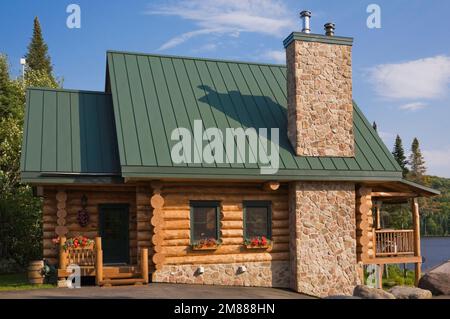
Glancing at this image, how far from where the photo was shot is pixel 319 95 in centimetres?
1697

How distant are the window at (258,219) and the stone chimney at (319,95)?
201cm

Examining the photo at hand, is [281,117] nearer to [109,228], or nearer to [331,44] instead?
[331,44]

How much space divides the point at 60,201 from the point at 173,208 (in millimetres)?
3222

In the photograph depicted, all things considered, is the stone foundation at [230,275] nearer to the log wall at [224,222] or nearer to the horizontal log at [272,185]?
the log wall at [224,222]

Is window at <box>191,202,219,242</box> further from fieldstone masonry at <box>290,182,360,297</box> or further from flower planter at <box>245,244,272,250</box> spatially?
fieldstone masonry at <box>290,182,360,297</box>

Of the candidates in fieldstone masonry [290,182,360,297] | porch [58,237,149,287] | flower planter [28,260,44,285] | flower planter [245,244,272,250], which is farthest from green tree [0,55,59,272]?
fieldstone masonry [290,182,360,297]

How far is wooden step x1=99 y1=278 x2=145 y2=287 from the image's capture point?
14.3 m

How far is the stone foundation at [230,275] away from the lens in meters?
15.3

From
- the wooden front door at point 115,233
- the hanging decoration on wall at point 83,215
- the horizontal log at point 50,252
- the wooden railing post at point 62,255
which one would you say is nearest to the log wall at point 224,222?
the wooden front door at point 115,233

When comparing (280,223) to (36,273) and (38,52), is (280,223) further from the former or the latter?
(38,52)

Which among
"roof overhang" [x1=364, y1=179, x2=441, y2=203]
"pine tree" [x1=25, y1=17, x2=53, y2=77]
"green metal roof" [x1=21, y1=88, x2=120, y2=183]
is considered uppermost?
"pine tree" [x1=25, y1=17, x2=53, y2=77]

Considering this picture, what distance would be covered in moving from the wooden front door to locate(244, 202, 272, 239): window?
12.0 feet

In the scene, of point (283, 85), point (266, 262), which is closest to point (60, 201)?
point (266, 262)

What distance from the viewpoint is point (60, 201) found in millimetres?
15297
